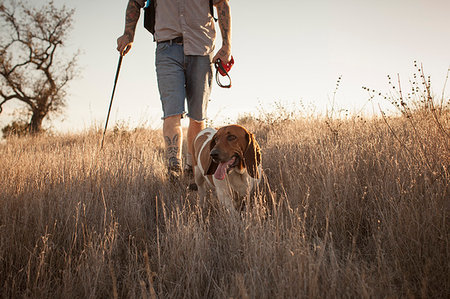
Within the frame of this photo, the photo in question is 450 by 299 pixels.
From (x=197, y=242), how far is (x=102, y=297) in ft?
1.97

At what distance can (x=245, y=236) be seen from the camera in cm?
191

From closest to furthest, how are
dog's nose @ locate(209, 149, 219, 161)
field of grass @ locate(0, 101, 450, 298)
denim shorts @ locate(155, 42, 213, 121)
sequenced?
field of grass @ locate(0, 101, 450, 298) → dog's nose @ locate(209, 149, 219, 161) → denim shorts @ locate(155, 42, 213, 121)

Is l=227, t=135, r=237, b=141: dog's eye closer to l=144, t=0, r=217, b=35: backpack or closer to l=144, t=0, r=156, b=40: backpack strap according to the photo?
l=144, t=0, r=217, b=35: backpack

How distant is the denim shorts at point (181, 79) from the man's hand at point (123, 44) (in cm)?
50

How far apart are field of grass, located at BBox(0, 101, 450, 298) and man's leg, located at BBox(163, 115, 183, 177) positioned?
9.7 inches

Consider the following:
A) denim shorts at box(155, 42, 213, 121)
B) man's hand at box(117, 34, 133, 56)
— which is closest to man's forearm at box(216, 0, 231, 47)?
denim shorts at box(155, 42, 213, 121)

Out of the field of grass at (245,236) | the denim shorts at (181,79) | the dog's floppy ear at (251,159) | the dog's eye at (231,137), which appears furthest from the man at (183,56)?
the dog's floppy ear at (251,159)

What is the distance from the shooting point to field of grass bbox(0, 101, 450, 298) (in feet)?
4.94

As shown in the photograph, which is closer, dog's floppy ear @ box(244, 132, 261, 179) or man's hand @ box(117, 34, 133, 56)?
dog's floppy ear @ box(244, 132, 261, 179)

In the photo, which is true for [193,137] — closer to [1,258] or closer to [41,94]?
[1,258]

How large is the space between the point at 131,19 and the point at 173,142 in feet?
5.69

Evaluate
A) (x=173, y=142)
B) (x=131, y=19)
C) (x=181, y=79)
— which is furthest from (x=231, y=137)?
(x=131, y=19)

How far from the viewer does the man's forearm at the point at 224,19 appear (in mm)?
3831

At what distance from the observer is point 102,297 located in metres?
1.65
